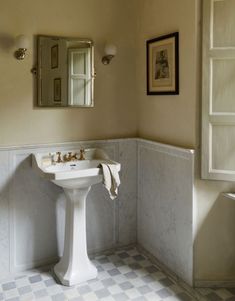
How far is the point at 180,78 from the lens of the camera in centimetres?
260

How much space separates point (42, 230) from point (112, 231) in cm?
68

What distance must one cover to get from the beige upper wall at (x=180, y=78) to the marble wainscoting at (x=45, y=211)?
1.17 feet

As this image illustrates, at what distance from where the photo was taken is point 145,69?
304 centimetres

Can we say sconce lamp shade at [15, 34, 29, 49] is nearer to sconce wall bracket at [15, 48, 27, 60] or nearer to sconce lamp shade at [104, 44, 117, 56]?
sconce wall bracket at [15, 48, 27, 60]

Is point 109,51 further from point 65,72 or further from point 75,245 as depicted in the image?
point 75,245

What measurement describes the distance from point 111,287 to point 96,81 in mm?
1727

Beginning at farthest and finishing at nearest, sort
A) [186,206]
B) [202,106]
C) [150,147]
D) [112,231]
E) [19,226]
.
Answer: [112,231] → [150,147] → [19,226] → [186,206] → [202,106]

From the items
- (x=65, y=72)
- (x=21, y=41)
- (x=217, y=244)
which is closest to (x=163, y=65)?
(x=65, y=72)

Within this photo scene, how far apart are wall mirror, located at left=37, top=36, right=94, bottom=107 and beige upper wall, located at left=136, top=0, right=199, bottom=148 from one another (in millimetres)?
505

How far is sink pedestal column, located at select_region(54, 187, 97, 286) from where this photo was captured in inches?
105

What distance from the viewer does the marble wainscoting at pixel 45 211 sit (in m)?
2.72

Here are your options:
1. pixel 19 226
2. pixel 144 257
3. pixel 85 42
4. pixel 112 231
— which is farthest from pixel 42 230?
pixel 85 42

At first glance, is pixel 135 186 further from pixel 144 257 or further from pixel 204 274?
pixel 204 274

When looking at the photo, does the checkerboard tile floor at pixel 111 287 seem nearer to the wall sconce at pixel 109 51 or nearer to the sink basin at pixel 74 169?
the sink basin at pixel 74 169
